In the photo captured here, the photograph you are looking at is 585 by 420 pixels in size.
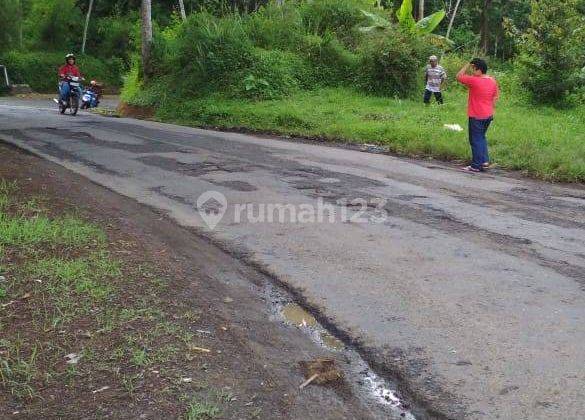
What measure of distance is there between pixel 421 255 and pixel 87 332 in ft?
11.0

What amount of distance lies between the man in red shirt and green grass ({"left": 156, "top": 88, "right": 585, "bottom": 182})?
710 mm


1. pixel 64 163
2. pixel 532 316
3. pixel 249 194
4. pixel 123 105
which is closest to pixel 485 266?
pixel 532 316

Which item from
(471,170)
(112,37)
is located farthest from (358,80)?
(112,37)

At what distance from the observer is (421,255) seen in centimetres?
627

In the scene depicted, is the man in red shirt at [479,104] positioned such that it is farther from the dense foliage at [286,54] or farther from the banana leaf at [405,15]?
the banana leaf at [405,15]

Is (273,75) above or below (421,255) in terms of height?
above

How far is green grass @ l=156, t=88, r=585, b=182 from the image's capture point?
11539mm

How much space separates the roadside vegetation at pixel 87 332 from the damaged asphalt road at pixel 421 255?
1.25 metres

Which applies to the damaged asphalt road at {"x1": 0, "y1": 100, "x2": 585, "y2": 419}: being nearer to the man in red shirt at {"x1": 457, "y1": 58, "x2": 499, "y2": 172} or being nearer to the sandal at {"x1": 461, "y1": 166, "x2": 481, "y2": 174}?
the sandal at {"x1": 461, "y1": 166, "x2": 481, "y2": 174}

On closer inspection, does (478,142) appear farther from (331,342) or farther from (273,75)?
(273,75)

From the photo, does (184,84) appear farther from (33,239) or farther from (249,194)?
(33,239)

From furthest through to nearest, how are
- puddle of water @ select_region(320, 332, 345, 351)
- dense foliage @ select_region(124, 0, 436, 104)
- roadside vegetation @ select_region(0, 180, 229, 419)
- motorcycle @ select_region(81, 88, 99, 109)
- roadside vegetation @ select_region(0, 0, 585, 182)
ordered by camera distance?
motorcycle @ select_region(81, 88, 99, 109)
dense foliage @ select_region(124, 0, 436, 104)
roadside vegetation @ select_region(0, 0, 585, 182)
puddle of water @ select_region(320, 332, 345, 351)
roadside vegetation @ select_region(0, 180, 229, 419)

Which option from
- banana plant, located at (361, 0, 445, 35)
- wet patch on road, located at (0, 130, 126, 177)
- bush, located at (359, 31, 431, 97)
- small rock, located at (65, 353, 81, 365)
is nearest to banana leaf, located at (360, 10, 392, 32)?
banana plant, located at (361, 0, 445, 35)

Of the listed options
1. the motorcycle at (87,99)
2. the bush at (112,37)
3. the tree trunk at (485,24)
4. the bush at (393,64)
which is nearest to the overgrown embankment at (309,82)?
the bush at (393,64)
